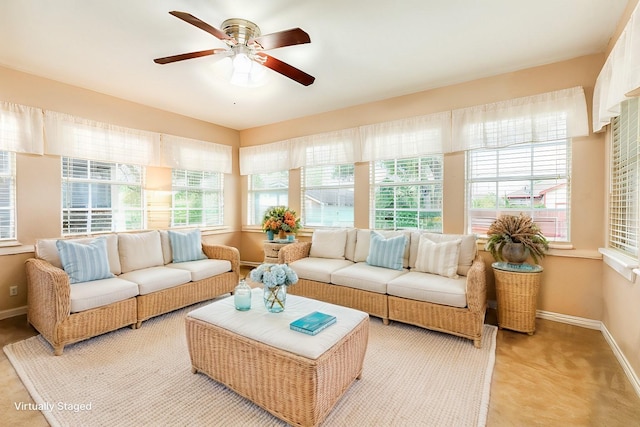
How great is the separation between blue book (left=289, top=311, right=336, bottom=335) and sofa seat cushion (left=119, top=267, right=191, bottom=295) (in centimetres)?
193

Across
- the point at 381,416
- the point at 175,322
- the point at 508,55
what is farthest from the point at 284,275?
the point at 508,55

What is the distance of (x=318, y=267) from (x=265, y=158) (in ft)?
8.52

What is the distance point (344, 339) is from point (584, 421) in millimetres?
1445

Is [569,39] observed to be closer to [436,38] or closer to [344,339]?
[436,38]

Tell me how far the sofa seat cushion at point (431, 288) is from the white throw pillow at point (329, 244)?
1079 millimetres

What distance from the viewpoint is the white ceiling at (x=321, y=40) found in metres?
2.17

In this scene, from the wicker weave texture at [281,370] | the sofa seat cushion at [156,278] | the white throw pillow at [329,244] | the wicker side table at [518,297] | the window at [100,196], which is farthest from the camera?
the white throw pillow at [329,244]

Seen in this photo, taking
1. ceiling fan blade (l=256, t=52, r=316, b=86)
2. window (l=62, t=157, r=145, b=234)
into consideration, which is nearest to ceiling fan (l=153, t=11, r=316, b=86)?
ceiling fan blade (l=256, t=52, r=316, b=86)

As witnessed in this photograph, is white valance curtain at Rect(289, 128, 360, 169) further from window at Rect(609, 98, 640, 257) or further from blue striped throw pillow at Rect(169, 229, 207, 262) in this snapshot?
window at Rect(609, 98, 640, 257)

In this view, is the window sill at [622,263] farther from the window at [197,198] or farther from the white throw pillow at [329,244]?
the window at [197,198]

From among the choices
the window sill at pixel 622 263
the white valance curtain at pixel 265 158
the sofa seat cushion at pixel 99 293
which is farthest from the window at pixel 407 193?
the sofa seat cushion at pixel 99 293

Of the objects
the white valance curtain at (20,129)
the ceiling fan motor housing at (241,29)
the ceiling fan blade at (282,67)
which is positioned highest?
the ceiling fan motor housing at (241,29)

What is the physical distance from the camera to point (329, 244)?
396 cm

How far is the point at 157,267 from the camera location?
350 cm
